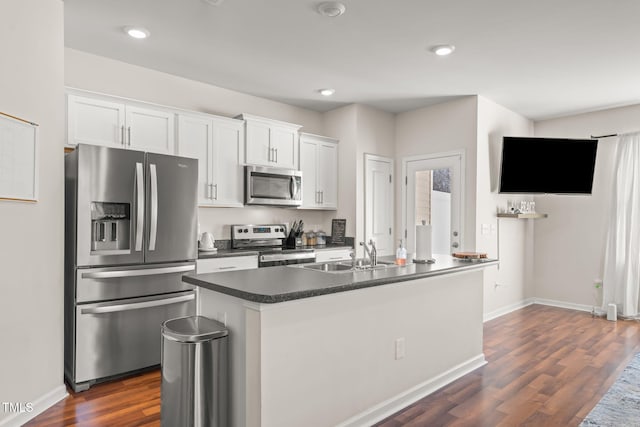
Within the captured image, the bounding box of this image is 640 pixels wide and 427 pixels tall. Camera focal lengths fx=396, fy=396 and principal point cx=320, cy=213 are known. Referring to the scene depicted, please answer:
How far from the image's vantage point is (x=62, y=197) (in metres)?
2.78

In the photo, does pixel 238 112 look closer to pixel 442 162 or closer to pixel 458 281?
pixel 442 162

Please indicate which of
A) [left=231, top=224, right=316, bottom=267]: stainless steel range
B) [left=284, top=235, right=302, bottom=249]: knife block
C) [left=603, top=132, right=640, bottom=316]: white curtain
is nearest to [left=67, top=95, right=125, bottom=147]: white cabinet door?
[left=231, top=224, right=316, bottom=267]: stainless steel range

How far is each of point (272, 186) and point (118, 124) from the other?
171 cm

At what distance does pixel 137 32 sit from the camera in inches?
124

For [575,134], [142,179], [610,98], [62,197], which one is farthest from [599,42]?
[62,197]

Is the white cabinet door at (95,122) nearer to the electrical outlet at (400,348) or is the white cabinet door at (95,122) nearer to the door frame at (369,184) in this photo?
the electrical outlet at (400,348)

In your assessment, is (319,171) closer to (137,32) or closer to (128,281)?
(137,32)

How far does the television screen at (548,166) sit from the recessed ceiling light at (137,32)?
4151mm

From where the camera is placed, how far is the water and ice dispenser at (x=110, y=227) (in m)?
2.97

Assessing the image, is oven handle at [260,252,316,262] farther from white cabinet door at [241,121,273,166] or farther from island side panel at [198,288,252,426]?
island side panel at [198,288,252,426]

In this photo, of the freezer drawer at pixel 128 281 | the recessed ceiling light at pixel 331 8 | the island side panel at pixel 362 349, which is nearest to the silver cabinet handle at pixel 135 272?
the freezer drawer at pixel 128 281

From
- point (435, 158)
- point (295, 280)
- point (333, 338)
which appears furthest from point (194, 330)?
point (435, 158)

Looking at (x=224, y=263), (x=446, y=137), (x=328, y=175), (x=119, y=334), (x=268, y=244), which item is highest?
(x=446, y=137)

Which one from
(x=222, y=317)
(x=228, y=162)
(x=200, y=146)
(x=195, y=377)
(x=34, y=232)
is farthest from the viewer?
(x=228, y=162)
